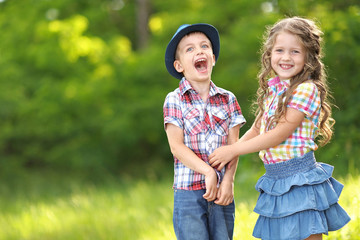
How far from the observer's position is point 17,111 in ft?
36.1

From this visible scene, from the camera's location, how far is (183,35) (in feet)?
8.29

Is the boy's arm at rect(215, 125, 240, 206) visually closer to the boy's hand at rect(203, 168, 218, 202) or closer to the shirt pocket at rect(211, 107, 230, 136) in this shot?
the boy's hand at rect(203, 168, 218, 202)

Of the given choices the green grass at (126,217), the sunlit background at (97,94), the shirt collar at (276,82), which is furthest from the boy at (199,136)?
the sunlit background at (97,94)

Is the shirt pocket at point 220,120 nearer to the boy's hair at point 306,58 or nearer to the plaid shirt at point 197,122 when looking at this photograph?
the plaid shirt at point 197,122

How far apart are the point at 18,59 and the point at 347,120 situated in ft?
26.8

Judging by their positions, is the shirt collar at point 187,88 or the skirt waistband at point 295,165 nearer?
the skirt waistband at point 295,165

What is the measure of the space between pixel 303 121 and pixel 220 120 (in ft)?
1.40

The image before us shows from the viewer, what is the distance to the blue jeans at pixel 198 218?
7.91ft

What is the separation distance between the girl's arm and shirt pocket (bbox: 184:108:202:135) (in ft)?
0.52

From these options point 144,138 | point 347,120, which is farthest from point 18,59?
point 347,120

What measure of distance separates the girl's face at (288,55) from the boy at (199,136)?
0.34 metres

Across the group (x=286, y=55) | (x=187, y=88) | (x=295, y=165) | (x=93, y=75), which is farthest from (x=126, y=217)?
(x=93, y=75)

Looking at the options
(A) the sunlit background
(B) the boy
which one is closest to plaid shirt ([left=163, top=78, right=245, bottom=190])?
(B) the boy

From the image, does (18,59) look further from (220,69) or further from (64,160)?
(220,69)
